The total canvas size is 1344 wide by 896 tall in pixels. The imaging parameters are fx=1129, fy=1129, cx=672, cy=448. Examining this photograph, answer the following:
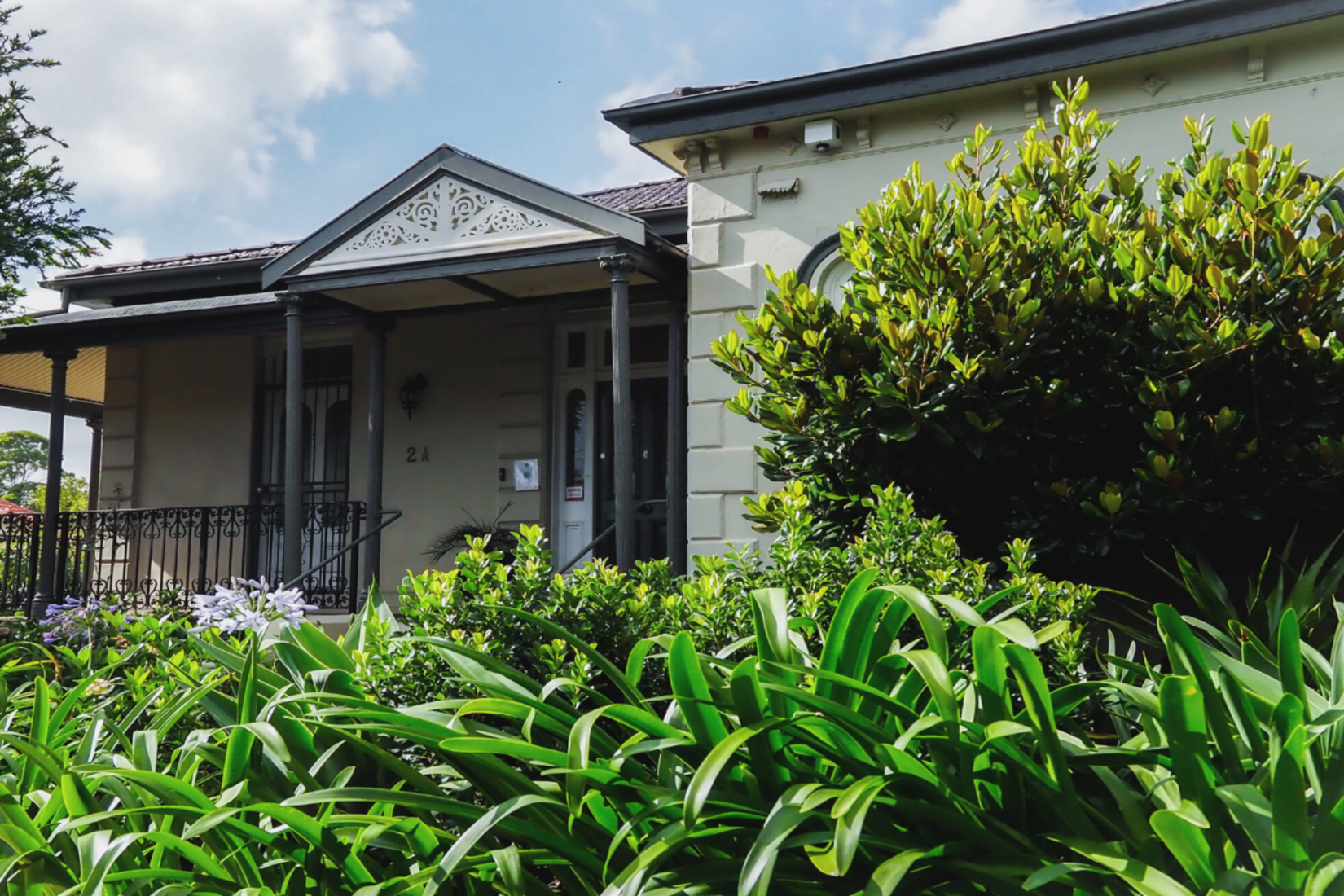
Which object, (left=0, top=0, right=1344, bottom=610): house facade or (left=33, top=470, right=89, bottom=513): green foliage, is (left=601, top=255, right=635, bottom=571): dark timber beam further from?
(left=33, top=470, right=89, bottom=513): green foliage

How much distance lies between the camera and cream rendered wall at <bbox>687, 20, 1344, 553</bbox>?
661cm

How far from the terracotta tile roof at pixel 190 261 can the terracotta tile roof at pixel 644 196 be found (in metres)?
3.22

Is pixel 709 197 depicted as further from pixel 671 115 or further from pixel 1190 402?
pixel 1190 402

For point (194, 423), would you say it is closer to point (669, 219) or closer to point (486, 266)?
point (486, 266)

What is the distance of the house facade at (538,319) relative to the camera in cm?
691

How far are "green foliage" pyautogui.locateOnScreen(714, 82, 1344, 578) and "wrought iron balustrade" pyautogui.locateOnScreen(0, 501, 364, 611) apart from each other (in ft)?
19.3

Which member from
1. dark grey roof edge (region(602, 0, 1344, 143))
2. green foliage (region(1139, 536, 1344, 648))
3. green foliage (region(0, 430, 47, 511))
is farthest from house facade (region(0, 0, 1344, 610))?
green foliage (region(0, 430, 47, 511))

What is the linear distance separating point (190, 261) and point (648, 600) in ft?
32.3

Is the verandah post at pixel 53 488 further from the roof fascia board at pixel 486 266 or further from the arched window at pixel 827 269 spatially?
the arched window at pixel 827 269

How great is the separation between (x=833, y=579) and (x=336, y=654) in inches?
56.8

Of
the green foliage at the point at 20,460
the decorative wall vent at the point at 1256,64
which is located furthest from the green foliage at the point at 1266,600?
the green foliage at the point at 20,460

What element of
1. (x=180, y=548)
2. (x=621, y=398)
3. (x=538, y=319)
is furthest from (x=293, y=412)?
(x=180, y=548)

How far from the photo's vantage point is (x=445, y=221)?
8.39 metres

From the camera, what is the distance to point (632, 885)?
1.86m
